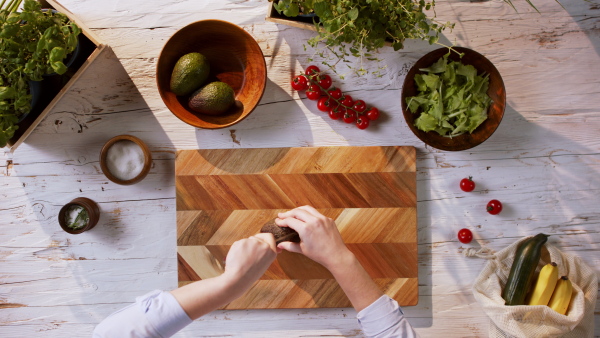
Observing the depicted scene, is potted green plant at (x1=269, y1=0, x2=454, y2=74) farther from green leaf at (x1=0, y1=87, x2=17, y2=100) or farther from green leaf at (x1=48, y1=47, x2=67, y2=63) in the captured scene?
green leaf at (x1=0, y1=87, x2=17, y2=100)

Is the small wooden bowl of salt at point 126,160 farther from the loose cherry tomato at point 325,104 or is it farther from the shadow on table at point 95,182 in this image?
the loose cherry tomato at point 325,104

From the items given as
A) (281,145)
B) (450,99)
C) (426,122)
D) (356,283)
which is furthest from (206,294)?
(450,99)

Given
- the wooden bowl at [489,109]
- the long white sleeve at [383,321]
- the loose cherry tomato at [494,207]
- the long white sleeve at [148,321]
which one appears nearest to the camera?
the long white sleeve at [148,321]

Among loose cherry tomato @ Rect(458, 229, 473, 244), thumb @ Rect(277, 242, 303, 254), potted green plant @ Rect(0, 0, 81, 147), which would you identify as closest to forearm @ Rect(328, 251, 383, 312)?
thumb @ Rect(277, 242, 303, 254)

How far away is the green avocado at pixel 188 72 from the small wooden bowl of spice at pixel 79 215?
1.64 feet

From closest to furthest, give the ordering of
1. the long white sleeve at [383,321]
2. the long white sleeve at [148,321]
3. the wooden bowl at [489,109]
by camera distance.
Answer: the long white sleeve at [148,321] → the long white sleeve at [383,321] → the wooden bowl at [489,109]

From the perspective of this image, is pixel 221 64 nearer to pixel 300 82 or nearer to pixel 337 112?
pixel 300 82

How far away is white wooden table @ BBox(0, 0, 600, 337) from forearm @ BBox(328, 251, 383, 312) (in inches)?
9.9

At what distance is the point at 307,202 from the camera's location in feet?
4.67

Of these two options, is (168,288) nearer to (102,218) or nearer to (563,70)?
(102,218)

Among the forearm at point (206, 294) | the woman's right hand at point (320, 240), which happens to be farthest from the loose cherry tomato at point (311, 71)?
the forearm at point (206, 294)

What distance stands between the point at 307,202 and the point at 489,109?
0.66 metres

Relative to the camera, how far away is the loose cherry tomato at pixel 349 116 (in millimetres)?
1395

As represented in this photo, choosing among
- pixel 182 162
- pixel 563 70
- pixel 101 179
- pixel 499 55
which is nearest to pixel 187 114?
pixel 182 162
